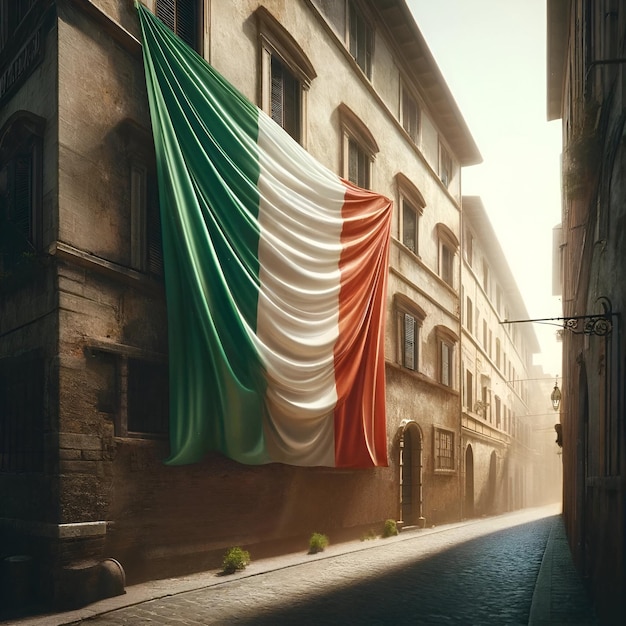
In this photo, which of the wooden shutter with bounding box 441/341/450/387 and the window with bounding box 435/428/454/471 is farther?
the wooden shutter with bounding box 441/341/450/387

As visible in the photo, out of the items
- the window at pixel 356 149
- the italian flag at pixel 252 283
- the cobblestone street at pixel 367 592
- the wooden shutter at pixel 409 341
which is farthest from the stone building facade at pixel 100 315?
the wooden shutter at pixel 409 341

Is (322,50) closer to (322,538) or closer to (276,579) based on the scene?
(322,538)

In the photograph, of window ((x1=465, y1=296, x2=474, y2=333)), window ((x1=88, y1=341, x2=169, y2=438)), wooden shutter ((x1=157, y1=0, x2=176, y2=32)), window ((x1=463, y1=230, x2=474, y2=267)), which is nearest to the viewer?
window ((x1=88, y1=341, x2=169, y2=438))

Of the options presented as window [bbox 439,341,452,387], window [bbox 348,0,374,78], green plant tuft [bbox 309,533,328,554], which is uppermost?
window [bbox 348,0,374,78]

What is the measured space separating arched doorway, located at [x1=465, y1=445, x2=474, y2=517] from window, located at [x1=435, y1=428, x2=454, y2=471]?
10.6 feet

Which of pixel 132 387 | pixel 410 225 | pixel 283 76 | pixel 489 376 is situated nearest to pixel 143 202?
pixel 132 387

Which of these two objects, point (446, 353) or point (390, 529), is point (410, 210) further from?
point (390, 529)

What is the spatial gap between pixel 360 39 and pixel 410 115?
13.0 ft

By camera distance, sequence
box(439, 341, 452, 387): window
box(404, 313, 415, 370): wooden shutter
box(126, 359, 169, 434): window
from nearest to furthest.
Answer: box(126, 359, 169, 434): window → box(404, 313, 415, 370): wooden shutter → box(439, 341, 452, 387): window

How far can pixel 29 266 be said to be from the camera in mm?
9414

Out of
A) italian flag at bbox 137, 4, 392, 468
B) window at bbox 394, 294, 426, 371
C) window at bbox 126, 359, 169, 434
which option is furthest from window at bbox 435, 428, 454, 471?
window at bbox 126, 359, 169, 434

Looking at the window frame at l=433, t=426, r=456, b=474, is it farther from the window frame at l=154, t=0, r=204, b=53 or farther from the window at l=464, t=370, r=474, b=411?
the window frame at l=154, t=0, r=204, b=53

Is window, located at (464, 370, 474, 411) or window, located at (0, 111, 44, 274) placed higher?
window, located at (0, 111, 44, 274)

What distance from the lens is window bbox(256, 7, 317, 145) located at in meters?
13.7
